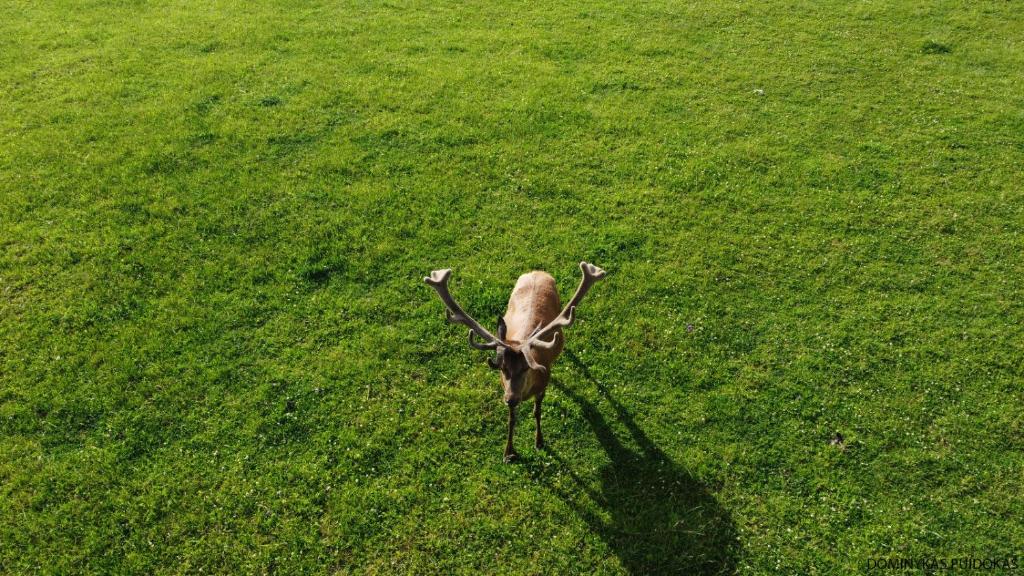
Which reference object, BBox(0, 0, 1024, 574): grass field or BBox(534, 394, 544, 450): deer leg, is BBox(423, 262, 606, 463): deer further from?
BBox(0, 0, 1024, 574): grass field

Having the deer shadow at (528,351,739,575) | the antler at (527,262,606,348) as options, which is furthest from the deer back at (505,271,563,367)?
the deer shadow at (528,351,739,575)

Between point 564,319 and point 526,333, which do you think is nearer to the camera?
point 564,319

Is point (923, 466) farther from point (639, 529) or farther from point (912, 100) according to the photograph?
point (912, 100)

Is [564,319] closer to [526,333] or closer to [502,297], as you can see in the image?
[526,333]

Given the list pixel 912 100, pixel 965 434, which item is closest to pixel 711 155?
pixel 912 100

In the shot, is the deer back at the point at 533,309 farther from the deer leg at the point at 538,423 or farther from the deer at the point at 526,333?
the deer leg at the point at 538,423

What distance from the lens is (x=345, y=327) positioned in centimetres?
1185

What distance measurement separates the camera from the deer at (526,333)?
820cm

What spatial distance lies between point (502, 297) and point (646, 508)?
5.03 m

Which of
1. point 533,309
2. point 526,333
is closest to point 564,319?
point 526,333

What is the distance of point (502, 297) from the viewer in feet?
40.3

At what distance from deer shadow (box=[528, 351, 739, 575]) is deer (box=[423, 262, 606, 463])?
1167mm

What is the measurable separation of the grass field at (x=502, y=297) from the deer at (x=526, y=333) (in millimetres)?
1672

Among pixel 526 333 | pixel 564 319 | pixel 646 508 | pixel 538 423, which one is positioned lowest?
pixel 646 508
